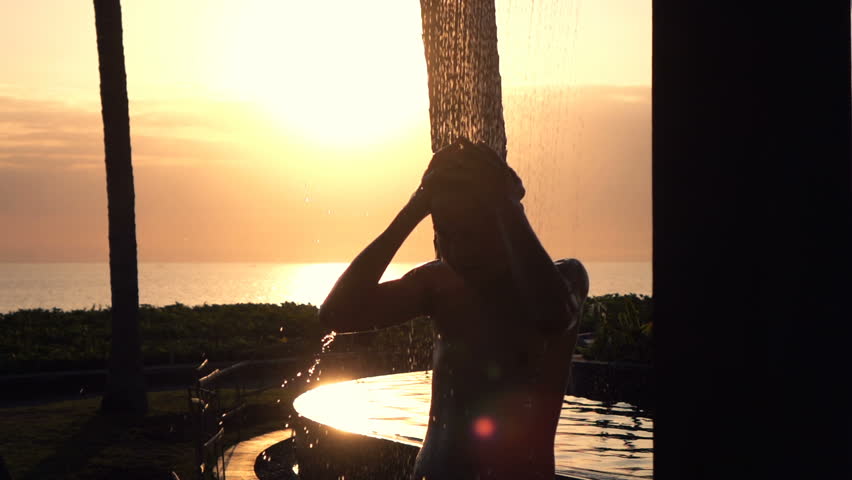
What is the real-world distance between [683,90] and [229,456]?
9.08m

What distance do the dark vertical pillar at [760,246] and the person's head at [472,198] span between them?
76 cm

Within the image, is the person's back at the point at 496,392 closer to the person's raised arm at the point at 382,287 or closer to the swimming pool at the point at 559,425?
the person's raised arm at the point at 382,287

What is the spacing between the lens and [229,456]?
384 inches

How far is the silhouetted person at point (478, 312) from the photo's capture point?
2.13 metres

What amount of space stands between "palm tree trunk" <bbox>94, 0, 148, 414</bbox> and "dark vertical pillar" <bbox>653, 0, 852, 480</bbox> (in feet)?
47.1

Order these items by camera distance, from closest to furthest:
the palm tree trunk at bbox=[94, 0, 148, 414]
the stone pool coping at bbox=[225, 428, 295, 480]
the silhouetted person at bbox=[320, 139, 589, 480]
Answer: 1. the silhouetted person at bbox=[320, 139, 589, 480]
2. the stone pool coping at bbox=[225, 428, 295, 480]
3. the palm tree trunk at bbox=[94, 0, 148, 414]

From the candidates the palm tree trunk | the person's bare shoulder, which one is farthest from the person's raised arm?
the palm tree trunk

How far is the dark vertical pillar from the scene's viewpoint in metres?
→ 1.32

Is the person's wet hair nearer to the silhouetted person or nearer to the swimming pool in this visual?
the silhouetted person

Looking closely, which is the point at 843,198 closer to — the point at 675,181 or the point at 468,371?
the point at 675,181

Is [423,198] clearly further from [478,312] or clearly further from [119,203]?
[119,203]

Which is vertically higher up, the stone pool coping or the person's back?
the person's back

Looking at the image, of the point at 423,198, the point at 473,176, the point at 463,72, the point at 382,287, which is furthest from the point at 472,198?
the point at 463,72

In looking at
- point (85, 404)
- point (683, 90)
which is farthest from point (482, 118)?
point (85, 404)
